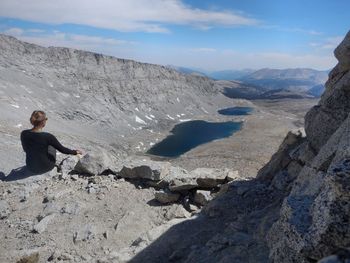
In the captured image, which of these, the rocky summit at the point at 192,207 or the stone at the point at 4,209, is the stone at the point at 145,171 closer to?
the rocky summit at the point at 192,207

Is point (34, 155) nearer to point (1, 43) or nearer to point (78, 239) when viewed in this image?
point (78, 239)

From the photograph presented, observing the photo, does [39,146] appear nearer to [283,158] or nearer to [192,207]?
[192,207]

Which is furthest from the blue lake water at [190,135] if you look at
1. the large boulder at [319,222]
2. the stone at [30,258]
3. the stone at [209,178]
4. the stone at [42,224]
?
the large boulder at [319,222]

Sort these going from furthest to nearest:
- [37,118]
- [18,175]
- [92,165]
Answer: [92,165] < [18,175] < [37,118]

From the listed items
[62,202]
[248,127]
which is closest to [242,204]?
[62,202]

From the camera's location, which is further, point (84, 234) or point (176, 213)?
point (176, 213)

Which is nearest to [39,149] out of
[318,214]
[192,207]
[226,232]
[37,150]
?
[37,150]
